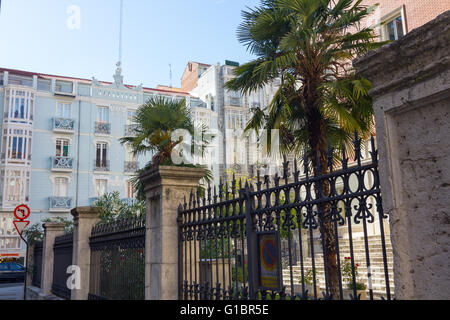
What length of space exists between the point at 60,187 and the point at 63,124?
15.6 feet

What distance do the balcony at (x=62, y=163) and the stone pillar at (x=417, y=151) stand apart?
32.3 meters

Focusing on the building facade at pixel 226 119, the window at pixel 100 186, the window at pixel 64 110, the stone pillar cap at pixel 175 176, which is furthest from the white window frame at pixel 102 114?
the stone pillar cap at pixel 175 176

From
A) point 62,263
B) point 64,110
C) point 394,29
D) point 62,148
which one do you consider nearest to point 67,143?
point 62,148

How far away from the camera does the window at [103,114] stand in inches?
1358

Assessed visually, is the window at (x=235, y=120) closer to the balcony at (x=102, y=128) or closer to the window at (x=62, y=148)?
the balcony at (x=102, y=128)

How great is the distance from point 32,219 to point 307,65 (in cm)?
2753

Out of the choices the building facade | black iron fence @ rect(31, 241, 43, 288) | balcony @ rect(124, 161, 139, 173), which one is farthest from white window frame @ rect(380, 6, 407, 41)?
balcony @ rect(124, 161, 139, 173)

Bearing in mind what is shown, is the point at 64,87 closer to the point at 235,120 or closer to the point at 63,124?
the point at 63,124

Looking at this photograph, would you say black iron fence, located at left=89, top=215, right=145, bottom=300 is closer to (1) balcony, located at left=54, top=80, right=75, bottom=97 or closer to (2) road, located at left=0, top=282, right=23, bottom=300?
(2) road, located at left=0, top=282, right=23, bottom=300

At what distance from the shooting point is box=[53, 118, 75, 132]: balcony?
32.6 metres

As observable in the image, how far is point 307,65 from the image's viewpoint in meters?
9.36

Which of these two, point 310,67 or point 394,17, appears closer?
point 310,67

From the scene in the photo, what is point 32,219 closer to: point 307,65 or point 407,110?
point 307,65

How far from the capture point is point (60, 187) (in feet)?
108
